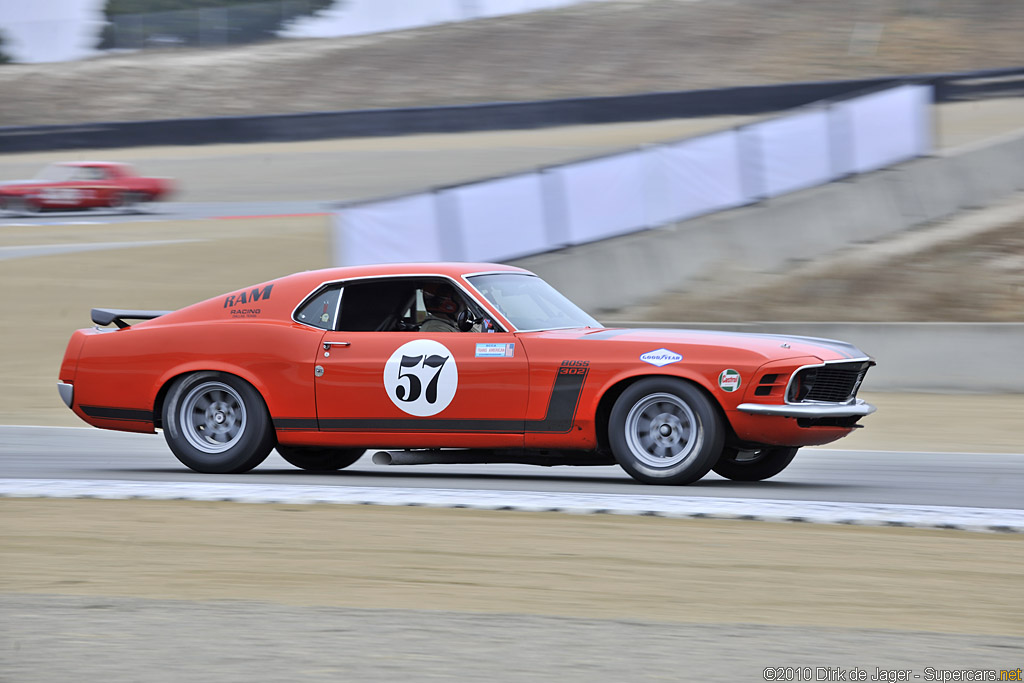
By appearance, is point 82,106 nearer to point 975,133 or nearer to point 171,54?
point 171,54

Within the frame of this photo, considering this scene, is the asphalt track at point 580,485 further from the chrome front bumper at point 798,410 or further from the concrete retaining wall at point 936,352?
the concrete retaining wall at point 936,352

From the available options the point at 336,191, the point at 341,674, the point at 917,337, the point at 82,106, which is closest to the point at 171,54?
the point at 82,106

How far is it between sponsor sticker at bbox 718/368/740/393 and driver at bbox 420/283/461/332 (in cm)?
168

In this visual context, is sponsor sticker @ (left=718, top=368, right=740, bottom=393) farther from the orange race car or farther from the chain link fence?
the chain link fence

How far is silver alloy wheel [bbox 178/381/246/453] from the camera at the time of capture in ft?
27.0

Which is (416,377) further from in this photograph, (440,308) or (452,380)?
(440,308)

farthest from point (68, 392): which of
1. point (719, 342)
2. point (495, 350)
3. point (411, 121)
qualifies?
point (411, 121)

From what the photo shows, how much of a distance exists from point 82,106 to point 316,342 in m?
36.2

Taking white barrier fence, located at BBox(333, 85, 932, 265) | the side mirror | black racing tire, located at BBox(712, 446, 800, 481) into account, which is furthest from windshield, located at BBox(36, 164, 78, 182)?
black racing tire, located at BBox(712, 446, 800, 481)

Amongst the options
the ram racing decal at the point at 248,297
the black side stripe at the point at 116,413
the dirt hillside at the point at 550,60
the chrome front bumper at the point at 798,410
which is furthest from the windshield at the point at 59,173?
the chrome front bumper at the point at 798,410

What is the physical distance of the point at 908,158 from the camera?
19609 millimetres

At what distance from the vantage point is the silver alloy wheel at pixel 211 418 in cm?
824

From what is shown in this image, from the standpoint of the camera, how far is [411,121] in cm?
2931

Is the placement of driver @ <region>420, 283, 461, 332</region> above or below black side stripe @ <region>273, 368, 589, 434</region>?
above
